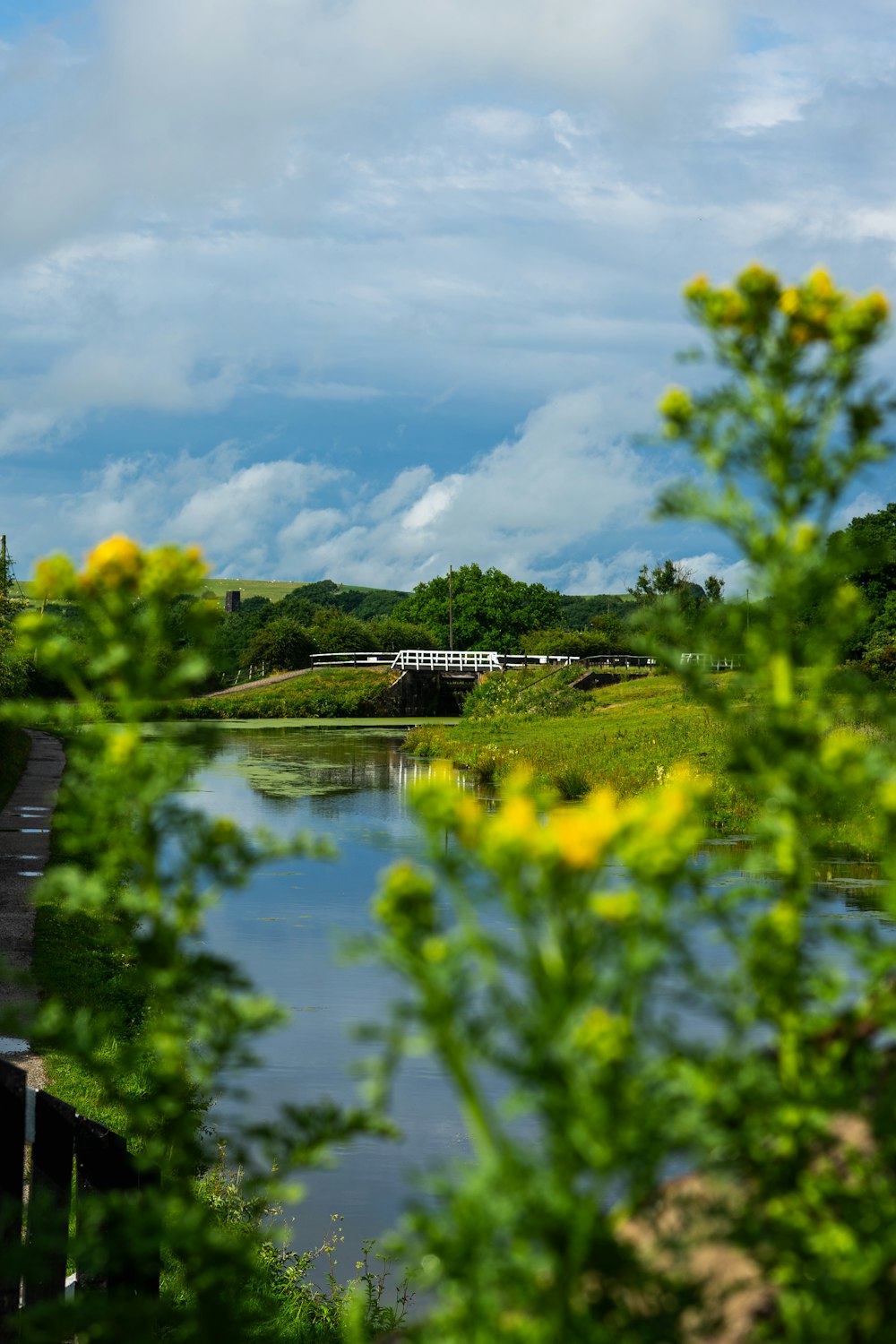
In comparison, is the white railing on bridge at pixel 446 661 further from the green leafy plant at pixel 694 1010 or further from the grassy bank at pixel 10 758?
the green leafy plant at pixel 694 1010

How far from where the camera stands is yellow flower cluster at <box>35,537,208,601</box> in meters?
1.64

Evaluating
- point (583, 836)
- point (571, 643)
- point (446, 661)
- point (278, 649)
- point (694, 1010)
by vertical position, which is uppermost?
point (571, 643)

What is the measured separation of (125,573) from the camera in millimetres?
1652

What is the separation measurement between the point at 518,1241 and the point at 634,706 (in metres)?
35.3

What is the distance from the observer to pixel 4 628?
74.6 ft

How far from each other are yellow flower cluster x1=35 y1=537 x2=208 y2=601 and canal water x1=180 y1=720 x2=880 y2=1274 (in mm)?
264

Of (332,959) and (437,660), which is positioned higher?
(437,660)

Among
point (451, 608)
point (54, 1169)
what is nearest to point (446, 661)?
point (451, 608)

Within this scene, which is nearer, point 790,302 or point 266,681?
point 790,302

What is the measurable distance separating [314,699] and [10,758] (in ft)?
111

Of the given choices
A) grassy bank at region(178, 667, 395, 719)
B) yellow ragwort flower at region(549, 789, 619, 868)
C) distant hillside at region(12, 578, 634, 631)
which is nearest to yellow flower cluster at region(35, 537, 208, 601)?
yellow ragwort flower at region(549, 789, 619, 868)

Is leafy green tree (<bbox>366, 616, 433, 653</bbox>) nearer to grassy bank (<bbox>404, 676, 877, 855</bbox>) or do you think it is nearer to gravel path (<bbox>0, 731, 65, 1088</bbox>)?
grassy bank (<bbox>404, 676, 877, 855</bbox>)

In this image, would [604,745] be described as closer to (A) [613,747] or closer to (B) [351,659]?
(A) [613,747]

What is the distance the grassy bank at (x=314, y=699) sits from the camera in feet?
183
